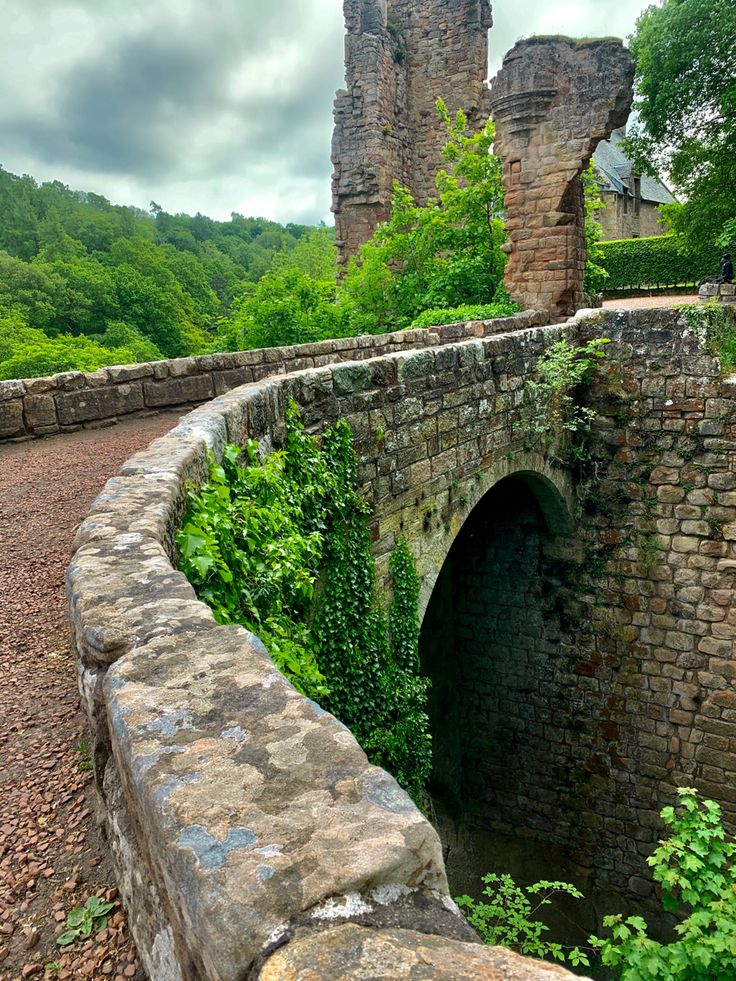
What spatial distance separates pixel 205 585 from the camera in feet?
10.1

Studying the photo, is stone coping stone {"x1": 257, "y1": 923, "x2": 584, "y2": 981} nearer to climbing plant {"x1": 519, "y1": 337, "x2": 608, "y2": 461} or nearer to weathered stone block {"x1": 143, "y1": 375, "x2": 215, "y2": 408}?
climbing plant {"x1": 519, "y1": 337, "x2": 608, "y2": 461}

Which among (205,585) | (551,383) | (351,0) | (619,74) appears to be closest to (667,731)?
(551,383)

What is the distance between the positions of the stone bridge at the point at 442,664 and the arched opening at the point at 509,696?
0.03 meters

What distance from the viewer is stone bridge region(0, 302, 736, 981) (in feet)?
4.16

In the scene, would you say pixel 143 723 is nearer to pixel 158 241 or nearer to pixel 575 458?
pixel 575 458

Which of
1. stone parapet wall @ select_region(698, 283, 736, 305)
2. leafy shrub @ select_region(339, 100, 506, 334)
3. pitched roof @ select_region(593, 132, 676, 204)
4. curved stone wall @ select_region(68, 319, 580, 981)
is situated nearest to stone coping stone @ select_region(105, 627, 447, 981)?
curved stone wall @ select_region(68, 319, 580, 981)

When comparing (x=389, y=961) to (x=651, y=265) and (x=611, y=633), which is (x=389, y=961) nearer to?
(x=611, y=633)

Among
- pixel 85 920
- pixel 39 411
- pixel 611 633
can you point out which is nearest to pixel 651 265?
pixel 611 633

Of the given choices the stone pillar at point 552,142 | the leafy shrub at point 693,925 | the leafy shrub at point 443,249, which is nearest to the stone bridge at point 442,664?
the stone pillar at point 552,142

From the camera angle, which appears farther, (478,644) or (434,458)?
(478,644)

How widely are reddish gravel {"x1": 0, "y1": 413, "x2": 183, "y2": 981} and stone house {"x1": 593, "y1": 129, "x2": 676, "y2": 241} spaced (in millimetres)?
32622

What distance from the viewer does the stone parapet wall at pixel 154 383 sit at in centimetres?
783

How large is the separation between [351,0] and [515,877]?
1936cm

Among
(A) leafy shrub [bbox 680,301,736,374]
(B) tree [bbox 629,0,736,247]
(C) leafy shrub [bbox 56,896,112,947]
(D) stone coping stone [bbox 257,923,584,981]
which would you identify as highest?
(B) tree [bbox 629,0,736,247]
